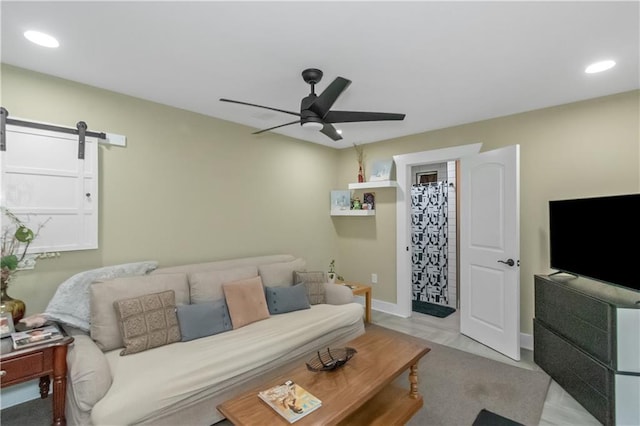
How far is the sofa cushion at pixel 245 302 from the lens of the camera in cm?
275

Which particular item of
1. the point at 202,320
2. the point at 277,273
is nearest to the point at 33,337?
the point at 202,320

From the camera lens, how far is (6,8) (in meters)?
1.65

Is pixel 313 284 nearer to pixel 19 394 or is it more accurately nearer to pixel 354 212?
pixel 354 212

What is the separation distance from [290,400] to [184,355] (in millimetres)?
934

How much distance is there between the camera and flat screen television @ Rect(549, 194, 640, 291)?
7.13ft

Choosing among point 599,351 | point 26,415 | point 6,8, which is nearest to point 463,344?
point 599,351

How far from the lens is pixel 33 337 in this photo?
6.23 ft

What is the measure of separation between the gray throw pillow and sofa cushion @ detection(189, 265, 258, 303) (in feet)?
1.24

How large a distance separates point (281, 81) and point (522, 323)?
3487 millimetres

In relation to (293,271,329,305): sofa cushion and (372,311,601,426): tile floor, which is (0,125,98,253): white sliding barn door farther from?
(372,311,601,426): tile floor

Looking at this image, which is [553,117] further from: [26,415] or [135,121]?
[26,415]

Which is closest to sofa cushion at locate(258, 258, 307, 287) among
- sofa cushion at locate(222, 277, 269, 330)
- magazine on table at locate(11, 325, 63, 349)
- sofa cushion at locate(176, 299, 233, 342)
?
sofa cushion at locate(222, 277, 269, 330)

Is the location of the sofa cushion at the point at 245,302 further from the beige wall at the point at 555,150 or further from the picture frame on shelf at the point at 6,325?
the beige wall at the point at 555,150

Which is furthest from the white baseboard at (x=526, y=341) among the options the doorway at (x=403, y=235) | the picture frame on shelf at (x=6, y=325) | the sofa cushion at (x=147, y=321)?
the picture frame on shelf at (x=6, y=325)
